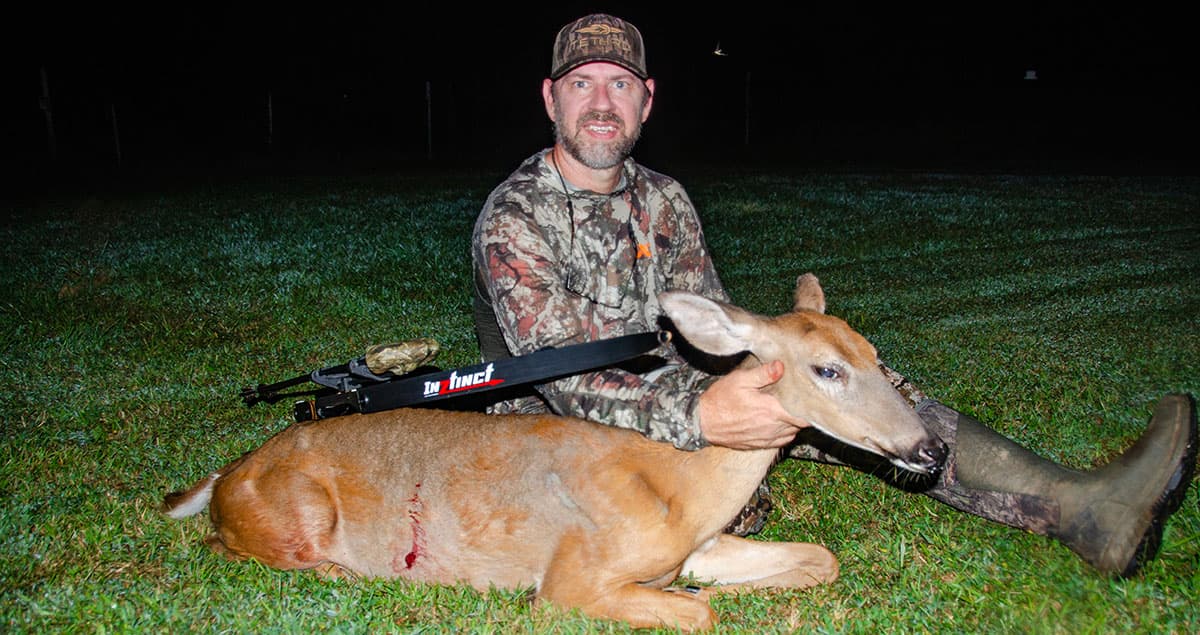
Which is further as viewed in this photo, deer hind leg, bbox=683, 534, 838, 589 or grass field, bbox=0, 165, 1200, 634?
deer hind leg, bbox=683, 534, 838, 589

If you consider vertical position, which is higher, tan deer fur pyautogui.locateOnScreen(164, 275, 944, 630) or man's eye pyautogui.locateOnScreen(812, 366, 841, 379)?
man's eye pyautogui.locateOnScreen(812, 366, 841, 379)

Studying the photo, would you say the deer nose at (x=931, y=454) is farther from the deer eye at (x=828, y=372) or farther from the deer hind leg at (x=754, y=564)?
the deer hind leg at (x=754, y=564)

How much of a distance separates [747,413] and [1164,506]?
155 centimetres

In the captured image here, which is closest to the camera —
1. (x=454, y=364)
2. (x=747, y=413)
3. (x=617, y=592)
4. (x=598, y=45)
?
(x=747, y=413)

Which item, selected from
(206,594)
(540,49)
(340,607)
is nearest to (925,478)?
(340,607)

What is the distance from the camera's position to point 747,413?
3.12m

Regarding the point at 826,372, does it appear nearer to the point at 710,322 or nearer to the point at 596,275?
the point at 710,322

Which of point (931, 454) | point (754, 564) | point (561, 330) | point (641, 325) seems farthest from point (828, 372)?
point (641, 325)

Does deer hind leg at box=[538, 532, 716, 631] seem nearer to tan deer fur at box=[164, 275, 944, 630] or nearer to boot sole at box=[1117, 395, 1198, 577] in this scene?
tan deer fur at box=[164, 275, 944, 630]

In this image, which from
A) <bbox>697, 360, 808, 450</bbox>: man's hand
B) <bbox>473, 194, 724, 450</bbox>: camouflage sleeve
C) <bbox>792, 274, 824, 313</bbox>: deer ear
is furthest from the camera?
<bbox>792, 274, 824, 313</bbox>: deer ear

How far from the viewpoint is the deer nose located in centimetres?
289

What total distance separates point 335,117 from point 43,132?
1181cm

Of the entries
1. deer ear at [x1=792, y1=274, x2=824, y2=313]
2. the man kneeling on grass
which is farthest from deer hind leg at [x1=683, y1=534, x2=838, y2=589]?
deer ear at [x1=792, y1=274, x2=824, y2=313]

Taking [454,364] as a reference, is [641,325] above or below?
above
